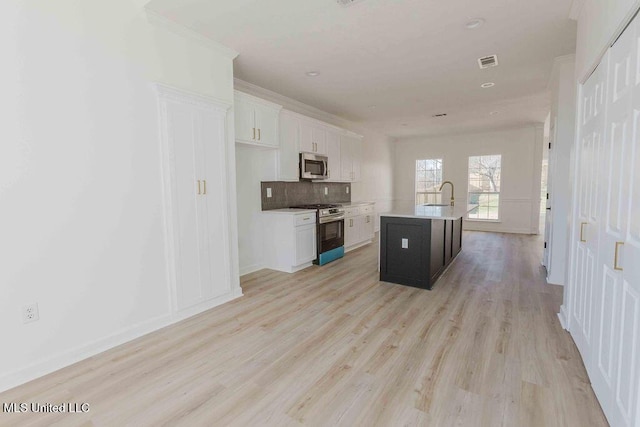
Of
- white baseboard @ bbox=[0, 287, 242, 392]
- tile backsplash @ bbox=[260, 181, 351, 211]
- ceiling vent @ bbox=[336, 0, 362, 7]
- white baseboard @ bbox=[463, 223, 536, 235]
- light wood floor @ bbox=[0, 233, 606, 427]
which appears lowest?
light wood floor @ bbox=[0, 233, 606, 427]

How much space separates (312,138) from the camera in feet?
16.8

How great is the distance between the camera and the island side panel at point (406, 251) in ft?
11.7

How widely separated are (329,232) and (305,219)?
0.64 metres

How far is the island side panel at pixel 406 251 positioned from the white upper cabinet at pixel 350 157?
2498 millimetres

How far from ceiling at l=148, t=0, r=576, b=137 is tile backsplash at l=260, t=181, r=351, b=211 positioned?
4.78 ft

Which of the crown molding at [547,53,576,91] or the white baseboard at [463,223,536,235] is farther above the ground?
the crown molding at [547,53,576,91]

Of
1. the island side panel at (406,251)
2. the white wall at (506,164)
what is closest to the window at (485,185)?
the white wall at (506,164)

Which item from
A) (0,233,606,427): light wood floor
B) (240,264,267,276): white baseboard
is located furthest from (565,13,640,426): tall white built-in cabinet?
(240,264,267,276): white baseboard

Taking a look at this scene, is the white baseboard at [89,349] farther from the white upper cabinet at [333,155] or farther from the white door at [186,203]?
the white upper cabinet at [333,155]

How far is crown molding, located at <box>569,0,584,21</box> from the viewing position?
2.40 m

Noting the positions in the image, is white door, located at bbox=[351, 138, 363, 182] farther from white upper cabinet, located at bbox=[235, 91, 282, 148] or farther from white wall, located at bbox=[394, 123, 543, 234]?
white wall, located at bbox=[394, 123, 543, 234]

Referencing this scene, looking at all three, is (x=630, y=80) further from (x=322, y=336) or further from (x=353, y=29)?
(x=322, y=336)

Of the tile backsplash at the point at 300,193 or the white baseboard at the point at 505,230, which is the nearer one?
the tile backsplash at the point at 300,193

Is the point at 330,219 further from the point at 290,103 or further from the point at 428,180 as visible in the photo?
the point at 428,180
